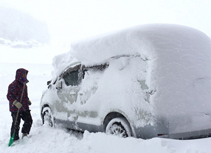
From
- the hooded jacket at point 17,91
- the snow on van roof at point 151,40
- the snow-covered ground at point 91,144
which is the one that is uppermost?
the snow on van roof at point 151,40

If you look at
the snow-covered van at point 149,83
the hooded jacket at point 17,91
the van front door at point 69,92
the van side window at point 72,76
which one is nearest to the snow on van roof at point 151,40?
the snow-covered van at point 149,83

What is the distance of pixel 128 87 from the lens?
2869mm

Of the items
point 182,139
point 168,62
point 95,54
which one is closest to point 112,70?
point 95,54

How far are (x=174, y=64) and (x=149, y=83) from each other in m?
0.47

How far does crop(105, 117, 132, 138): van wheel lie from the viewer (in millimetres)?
2889

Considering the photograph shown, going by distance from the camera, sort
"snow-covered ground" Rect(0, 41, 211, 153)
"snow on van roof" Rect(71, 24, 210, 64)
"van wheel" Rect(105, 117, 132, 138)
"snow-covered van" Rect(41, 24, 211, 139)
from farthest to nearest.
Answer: "van wheel" Rect(105, 117, 132, 138)
"snow on van roof" Rect(71, 24, 210, 64)
"snow-covered van" Rect(41, 24, 211, 139)
"snow-covered ground" Rect(0, 41, 211, 153)

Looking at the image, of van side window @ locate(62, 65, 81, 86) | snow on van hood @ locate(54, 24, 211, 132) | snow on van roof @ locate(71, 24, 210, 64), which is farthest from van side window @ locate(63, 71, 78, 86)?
snow on van hood @ locate(54, 24, 211, 132)

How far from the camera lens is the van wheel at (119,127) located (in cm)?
289

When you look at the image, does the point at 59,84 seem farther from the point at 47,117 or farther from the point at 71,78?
the point at 47,117

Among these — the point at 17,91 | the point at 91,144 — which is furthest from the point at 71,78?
the point at 91,144

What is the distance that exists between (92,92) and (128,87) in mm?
999

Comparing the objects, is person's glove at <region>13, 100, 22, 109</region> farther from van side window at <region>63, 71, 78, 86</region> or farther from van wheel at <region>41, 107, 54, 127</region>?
van side window at <region>63, 71, 78, 86</region>

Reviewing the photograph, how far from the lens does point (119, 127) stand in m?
3.01

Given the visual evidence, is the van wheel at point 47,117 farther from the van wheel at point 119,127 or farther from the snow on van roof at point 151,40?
the snow on van roof at point 151,40
